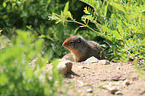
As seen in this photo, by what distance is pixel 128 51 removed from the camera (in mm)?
3967

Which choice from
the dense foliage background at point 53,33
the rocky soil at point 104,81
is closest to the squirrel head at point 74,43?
the dense foliage background at point 53,33

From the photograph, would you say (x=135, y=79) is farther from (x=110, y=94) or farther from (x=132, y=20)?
(x=132, y=20)

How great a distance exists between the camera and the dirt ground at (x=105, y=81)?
2.66 metres

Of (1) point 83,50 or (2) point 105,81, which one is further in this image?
(1) point 83,50

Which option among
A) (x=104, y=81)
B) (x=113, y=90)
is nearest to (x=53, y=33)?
(x=104, y=81)

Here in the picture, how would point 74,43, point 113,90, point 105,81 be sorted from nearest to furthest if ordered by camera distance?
point 113,90, point 105,81, point 74,43

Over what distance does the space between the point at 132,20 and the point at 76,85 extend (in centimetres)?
190

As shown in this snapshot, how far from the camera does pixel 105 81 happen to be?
3.20 m

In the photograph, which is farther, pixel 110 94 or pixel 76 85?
pixel 76 85

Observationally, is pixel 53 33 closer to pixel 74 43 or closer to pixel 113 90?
pixel 74 43

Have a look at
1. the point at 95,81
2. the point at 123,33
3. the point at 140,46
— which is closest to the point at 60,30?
the point at 123,33

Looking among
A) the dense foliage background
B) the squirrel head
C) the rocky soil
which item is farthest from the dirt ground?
the squirrel head

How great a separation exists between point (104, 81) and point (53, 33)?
3.13 meters

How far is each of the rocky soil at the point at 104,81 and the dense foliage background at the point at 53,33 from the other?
31 cm
